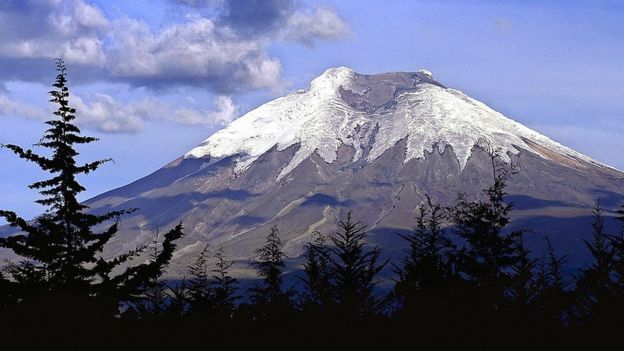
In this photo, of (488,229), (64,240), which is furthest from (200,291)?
(488,229)

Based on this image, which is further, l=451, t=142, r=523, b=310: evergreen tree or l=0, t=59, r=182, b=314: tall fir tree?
l=451, t=142, r=523, b=310: evergreen tree

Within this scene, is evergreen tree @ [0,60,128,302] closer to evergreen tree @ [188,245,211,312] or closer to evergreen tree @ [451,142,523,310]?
evergreen tree @ [188,245,211,312]

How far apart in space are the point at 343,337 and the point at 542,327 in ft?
5.22

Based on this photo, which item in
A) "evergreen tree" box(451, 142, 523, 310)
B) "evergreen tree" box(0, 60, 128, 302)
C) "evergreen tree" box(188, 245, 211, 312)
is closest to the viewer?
Answer: "evergreen tree" box(188, 245, 211, 312)

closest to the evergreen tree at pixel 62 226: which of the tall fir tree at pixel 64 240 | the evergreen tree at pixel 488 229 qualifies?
the tall fir tree at pixel 64 240

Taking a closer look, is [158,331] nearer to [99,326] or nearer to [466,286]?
[99,326]

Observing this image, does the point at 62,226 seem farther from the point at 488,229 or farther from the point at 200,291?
the point at 488,229

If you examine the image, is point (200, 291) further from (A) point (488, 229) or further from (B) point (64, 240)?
(A) point (488, 229)

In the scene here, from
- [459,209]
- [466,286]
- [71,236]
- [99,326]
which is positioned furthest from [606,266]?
[459,209]

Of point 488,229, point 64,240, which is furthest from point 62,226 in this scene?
point 488,229

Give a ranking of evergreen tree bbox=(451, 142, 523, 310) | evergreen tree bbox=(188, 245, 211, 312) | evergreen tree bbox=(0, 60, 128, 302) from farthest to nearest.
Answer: evergreen tree bbox=(451, 142, 523, 310)
evergreen tree bbox=(0, 60, 128, 302)
evergreen tree bbox=(188, 245, 211, 312)

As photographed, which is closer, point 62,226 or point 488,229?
point 62,226

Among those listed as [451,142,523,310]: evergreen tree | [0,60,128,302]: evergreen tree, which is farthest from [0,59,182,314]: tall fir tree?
[451,142,523,310]: evergreen tree

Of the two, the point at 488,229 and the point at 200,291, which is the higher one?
the point at 488,229
